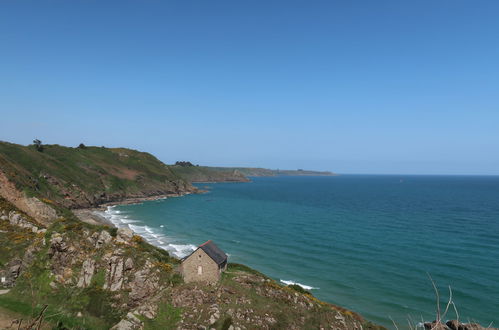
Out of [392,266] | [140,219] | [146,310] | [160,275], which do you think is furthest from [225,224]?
[146,310]

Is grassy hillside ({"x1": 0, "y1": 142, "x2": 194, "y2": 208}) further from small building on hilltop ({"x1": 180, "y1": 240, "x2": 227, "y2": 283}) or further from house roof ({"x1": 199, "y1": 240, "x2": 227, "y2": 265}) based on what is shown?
house roof ({"x1": 199, "y1": 240, "x2": 227, "y2": 265})

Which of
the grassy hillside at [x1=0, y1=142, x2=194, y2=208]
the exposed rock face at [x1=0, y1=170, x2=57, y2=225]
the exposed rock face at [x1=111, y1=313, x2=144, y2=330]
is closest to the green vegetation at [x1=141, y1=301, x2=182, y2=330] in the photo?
the exposed rock face at [x1=111, y1=313, x2=144, y2=330]

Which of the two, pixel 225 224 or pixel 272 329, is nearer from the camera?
pixel 272 329

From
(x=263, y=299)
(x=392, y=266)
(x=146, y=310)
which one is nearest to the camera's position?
(x=146, y=310)

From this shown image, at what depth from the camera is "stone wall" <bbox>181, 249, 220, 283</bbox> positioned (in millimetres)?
37188

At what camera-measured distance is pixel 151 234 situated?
8306 cm

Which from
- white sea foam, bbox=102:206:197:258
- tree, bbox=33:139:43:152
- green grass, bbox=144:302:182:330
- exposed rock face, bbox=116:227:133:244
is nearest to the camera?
green grass, bbox=144:302:182:330

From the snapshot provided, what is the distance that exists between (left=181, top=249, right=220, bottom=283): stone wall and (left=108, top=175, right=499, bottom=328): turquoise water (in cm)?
2104

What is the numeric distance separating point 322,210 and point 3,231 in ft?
356

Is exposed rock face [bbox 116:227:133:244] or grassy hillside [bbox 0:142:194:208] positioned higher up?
grassy hillside [bbox 0:142:194:208]

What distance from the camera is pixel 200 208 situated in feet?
439

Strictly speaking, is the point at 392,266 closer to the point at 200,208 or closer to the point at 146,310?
the point at 146,310

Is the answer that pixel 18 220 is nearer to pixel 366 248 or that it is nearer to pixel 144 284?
pixel 144 284

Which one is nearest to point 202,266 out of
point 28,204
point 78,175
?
point 28,204
